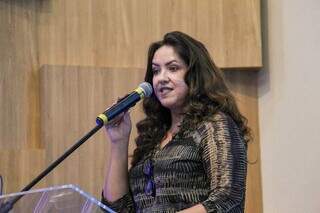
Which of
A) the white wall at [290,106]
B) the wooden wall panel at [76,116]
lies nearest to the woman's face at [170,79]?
the wooden wall panel at [76,116]

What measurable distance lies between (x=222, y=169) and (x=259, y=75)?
1299 mm

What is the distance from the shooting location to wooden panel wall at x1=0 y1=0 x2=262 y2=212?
208 centimetres

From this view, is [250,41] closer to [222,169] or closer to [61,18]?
[61,18]

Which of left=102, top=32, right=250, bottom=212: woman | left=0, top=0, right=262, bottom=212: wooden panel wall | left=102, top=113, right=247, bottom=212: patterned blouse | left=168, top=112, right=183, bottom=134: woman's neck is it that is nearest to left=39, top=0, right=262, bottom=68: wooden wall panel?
left=0, top=0, right=262, bottom=212: wooden panel wall

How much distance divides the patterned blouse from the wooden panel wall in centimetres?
81

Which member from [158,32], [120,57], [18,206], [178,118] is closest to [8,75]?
[120,57]

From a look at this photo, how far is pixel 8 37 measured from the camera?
212 centimetres

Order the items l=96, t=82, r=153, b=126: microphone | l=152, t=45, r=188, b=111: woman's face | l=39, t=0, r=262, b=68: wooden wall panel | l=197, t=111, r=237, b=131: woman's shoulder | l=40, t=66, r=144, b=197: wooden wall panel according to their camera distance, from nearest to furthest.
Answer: l=96, t=82, r=153, b=126: microphone
l=197, t=111, r=237, b=131: woman's shoulder
l=152, t=45, r=188, b=111: woman's face
l=40, t=66, r=144, b=197: wooden wall panel
l=39, t=0, r=262, b=68: wooden wall panel

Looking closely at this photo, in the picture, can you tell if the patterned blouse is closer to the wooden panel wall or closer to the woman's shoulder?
the woman's shoulder

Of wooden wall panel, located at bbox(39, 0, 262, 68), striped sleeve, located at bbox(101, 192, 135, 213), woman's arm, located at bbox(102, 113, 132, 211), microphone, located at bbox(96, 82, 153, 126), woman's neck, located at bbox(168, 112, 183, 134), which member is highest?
wooden wall panel, located at bbox(39, 0, 262, 68)

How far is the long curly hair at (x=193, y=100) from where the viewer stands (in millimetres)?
1315

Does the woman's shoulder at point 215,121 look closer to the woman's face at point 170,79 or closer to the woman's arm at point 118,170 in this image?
the woman's face at point 170,79

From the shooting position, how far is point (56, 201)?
79cm

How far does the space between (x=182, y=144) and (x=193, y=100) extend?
0.12 metres
